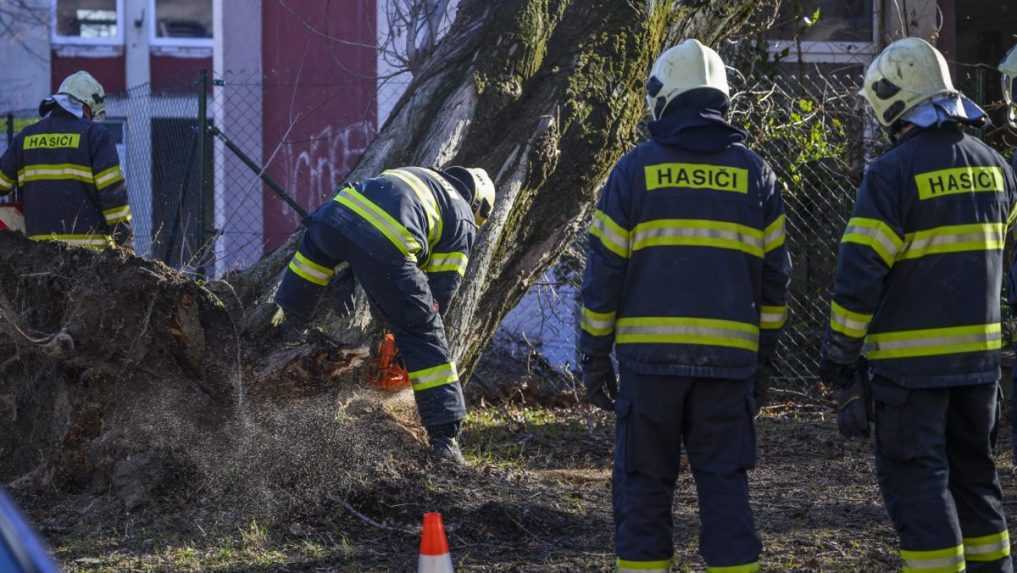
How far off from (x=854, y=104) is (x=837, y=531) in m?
4.63

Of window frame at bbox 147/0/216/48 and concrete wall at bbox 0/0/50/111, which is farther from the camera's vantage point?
window frame at bbox 147/0/216/48

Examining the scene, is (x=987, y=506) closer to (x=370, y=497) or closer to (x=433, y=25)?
(x=370, y=497)

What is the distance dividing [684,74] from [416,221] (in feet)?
5.99

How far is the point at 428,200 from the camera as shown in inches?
224

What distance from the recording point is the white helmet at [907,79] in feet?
13.5

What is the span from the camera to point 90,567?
459 cm

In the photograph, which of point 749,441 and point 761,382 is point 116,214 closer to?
point 761,382

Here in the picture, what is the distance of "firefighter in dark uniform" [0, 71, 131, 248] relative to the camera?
7.62 m

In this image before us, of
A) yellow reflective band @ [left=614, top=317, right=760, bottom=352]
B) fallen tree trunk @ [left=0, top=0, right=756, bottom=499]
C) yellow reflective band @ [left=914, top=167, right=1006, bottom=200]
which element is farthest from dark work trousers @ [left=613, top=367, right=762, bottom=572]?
fallen tree trunk @ [left=0, top=0, right=756, bottom=499]

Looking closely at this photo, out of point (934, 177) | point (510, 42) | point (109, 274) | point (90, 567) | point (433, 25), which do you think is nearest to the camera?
point (934, 177)

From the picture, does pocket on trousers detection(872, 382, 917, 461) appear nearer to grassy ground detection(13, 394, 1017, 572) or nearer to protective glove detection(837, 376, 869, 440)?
protective glove detection(837, 376, 869, 440)

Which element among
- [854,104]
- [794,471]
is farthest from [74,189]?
[854,104]

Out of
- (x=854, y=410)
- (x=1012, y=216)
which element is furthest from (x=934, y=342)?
(x=1012, y=216)

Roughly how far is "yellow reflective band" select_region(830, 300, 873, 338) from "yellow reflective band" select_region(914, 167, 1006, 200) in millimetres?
411
